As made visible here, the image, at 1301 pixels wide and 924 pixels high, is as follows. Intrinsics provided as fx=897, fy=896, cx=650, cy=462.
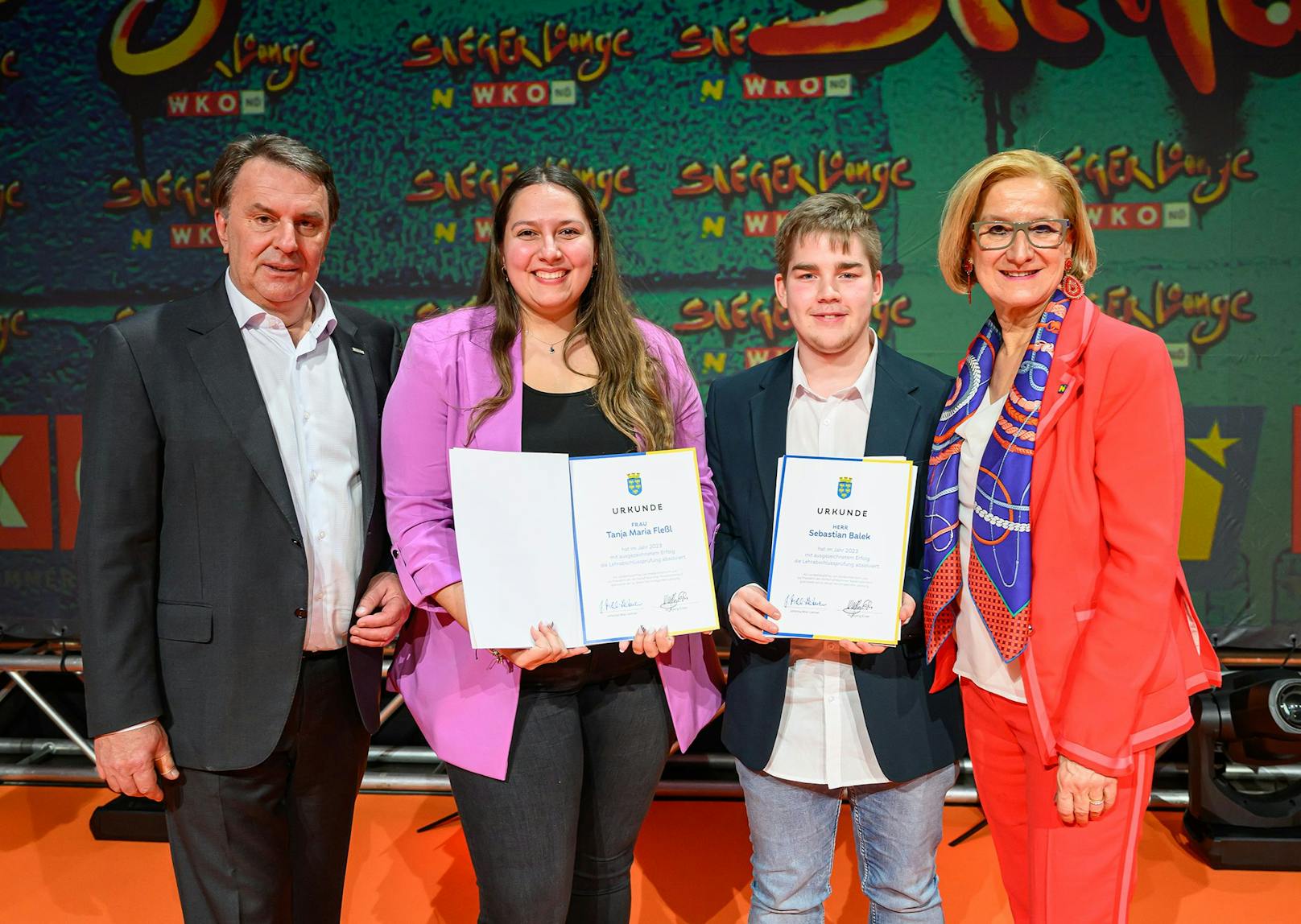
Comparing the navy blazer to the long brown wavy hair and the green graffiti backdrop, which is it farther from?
the green graffiti backdrop

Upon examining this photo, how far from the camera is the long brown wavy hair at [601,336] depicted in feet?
6.08

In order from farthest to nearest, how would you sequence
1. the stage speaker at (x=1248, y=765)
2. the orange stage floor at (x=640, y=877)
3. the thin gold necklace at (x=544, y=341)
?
1. the stage speaker at (x=1248, y=765)
2. the orange stage floor at (x=640, y=877)
3. the thin gold necklace at (x=544, y=341)

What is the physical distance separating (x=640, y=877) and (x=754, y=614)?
5.86 feet

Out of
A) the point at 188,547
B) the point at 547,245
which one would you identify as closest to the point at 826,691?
the point at 547,245

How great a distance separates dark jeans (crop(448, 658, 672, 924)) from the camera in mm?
1793

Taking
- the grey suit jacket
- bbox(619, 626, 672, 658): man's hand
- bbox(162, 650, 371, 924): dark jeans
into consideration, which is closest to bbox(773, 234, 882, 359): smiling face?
bbox(619, 626, 672, 658): man's hand

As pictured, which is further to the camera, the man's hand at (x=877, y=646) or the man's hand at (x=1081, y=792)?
the man's hand at (x=877, y=646)

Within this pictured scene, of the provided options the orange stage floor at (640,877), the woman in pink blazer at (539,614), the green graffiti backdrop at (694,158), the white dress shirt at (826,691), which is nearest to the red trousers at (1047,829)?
the white dress shirt at (826,691)

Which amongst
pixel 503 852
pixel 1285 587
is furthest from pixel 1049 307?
pixel 1285 587

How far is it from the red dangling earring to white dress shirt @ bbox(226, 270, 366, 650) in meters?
1.50

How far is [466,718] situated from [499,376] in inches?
Answer: 27.3
